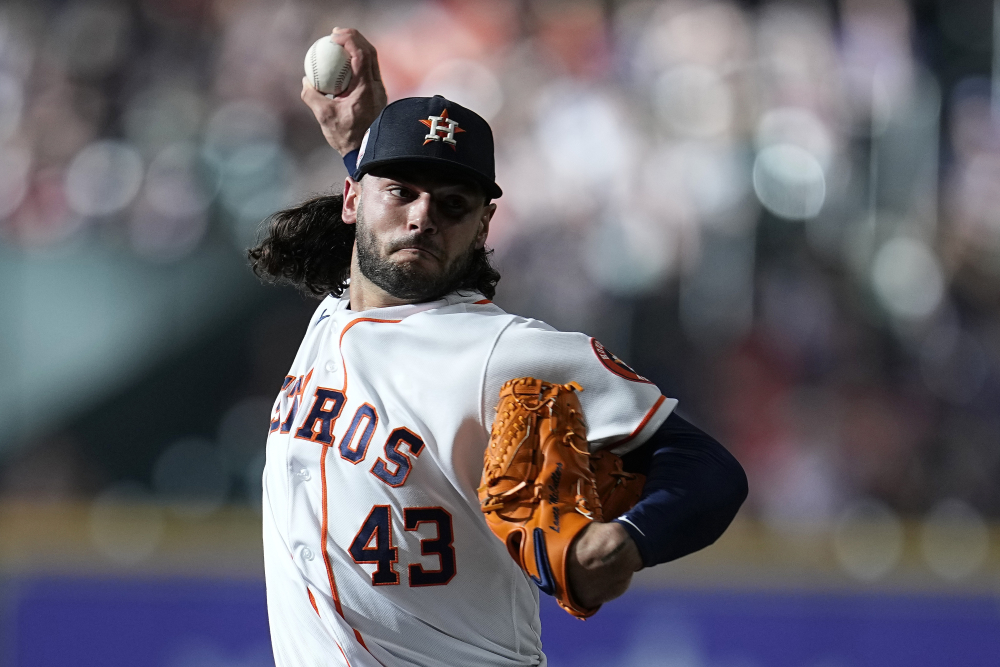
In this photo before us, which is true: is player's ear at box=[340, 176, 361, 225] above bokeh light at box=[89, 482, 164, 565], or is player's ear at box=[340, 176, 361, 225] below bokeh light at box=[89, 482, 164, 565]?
above

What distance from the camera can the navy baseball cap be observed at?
1.94 metres

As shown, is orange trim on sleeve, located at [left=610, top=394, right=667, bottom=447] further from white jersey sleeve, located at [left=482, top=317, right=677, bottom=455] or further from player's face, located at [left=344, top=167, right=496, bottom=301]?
player's face, located at [left=344, top=167, right=496, bottom=301]

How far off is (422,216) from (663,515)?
29.9 inches

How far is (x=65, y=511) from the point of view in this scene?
15.2 feet

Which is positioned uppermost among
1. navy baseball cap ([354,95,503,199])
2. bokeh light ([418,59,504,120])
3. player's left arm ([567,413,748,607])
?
bokeh light ([418,59,504,120])

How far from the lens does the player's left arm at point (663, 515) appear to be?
1.41 metres

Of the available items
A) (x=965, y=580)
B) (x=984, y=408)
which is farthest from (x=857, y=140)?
(x=965, y=580)

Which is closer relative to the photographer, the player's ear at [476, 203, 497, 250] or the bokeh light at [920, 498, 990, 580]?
the player's ear at [476, 203, 497, 250]

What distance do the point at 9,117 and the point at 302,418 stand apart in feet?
14.3

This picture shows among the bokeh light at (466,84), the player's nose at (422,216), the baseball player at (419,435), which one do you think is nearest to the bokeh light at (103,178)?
the bokeh light at (466,84)

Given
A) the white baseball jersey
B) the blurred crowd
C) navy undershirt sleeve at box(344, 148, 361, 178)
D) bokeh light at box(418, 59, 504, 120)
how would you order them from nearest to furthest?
the white baseball jersey
navy undershirt sleeve at box(344, 148, 361, 178)
the blurred crowd
bokeh light at box(418, 59, 504, 120)

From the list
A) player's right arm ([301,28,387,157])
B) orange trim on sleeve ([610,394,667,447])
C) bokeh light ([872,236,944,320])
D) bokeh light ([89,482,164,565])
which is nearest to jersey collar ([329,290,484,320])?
orange trim on sleeve ([610,394,667,447])

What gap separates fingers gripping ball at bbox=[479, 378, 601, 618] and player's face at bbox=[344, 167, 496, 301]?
0.42m

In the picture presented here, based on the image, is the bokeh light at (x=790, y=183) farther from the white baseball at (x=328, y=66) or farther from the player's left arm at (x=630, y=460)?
the player's left arm at (x=630, y=460)
